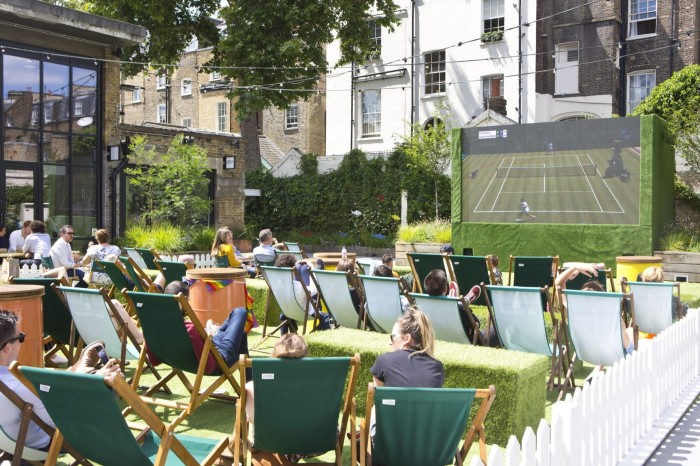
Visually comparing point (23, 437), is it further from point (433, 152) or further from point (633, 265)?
point (433, 152)

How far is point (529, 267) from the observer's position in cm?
937

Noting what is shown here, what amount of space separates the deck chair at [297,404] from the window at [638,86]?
1173 inches

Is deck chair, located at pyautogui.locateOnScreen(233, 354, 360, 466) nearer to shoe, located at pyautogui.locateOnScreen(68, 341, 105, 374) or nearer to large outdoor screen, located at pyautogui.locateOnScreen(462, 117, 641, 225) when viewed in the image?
shoe, located at pyautogui.locateOnScreen(68, 341, 105, 374)

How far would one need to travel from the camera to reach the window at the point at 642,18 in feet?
98.2

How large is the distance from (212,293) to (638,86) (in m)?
27.5

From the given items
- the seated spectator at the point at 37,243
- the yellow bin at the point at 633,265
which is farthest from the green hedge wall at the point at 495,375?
the seated spectator at the point at 37,243

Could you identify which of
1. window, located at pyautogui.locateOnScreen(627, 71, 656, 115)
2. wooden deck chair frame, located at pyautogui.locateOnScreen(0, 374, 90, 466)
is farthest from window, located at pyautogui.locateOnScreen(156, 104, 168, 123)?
wooden deck chair frame, located at pyautogui.locateOnScreen(0, 374, 90, 466)

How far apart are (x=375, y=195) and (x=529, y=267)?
1803 centimetres

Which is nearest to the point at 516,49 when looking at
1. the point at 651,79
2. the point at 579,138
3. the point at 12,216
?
the point at 651,79

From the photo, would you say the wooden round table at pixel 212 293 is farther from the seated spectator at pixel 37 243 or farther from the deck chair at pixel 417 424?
the seated spectator at pixel 37 243

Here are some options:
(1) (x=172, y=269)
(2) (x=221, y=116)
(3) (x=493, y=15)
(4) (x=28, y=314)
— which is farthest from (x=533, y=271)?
(2) (x=221, y=116)

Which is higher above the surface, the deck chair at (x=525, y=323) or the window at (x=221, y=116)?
the window at (x=221, y=116)

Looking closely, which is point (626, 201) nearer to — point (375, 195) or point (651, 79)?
point (375, 195)

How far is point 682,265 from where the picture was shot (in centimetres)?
1491
